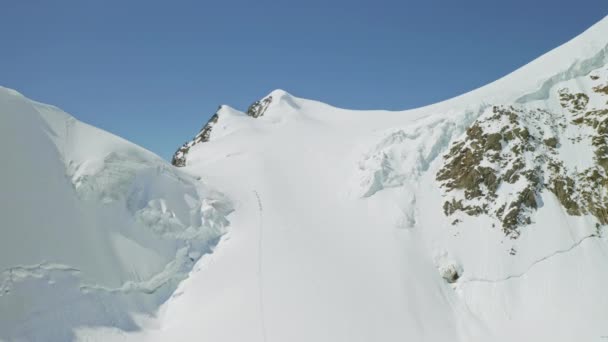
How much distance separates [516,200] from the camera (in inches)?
716

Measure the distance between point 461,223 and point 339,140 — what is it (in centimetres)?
1292

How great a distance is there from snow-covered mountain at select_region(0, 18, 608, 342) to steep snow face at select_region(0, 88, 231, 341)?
6cm

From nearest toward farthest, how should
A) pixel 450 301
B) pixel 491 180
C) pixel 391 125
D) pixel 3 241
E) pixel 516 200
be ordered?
pixel 3 241
pixel 450 301
pixel 516 200
pixel 491 180
pixel 391 125

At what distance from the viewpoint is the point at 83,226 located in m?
14.8

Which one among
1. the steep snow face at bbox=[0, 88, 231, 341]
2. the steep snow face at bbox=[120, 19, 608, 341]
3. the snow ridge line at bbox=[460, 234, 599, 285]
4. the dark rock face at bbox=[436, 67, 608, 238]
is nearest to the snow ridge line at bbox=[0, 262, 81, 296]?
the steep snow face at bbox=[0, 88, 231, 341]

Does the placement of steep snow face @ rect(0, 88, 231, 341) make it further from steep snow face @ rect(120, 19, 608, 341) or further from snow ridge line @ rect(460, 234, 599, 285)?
snow ridge line @ rect(460, 234, 599, 285)

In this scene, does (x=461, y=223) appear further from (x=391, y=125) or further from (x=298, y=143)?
(x=298, y=143)

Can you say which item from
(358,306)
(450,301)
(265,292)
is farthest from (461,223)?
(265,292)

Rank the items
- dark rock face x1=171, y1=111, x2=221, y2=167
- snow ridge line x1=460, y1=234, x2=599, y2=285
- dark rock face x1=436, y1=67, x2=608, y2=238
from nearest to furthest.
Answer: snow ridge line x1=460, y1=234, x2=599, y2=285 → dark rock face x1=436, y1=67, x2=608, y2=238 → dark rock face x1=171, y1=111, x2=221, y2=167

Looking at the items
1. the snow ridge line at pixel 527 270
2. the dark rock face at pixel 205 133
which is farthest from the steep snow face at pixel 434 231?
the dark rock face at pixel 205 133

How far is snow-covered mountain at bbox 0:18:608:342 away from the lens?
1341cm

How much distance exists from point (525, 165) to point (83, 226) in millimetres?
21505

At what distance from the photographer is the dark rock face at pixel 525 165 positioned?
18094 mm

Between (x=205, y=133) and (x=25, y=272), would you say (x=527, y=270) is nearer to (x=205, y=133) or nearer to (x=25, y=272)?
(x=25, y=272)
